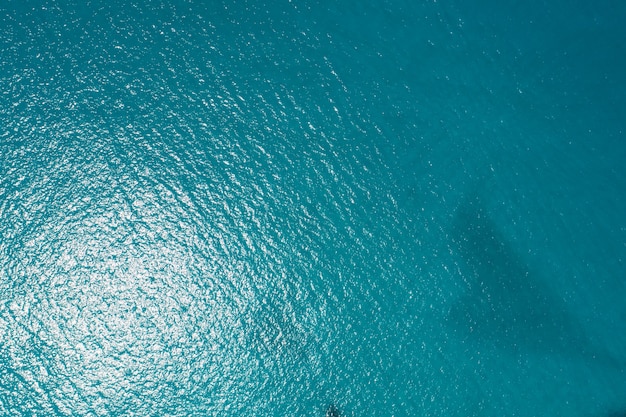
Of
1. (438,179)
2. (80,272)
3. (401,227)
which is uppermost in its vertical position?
(438,179)

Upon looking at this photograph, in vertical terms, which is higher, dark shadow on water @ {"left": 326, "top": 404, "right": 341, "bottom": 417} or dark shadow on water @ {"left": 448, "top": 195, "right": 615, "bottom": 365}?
dark shadow on water @ {"left": 448, "top": 195, "right": 615, "bottom": 365}

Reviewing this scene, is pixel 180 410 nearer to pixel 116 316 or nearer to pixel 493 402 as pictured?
pixel 116 316

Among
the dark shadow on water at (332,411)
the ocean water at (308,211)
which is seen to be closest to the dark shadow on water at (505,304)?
the ocean water at (308,211)

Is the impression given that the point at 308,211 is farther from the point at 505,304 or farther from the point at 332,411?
the point at 505,304

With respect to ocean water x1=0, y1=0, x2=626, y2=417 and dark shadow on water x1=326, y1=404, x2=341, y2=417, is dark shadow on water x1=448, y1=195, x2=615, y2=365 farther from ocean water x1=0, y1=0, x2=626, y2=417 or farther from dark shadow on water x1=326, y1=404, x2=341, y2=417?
dark shadow on water x1=326, y1=404, x2=341, y2=417

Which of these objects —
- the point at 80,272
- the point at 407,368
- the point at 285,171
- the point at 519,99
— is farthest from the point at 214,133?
the point at 519,99

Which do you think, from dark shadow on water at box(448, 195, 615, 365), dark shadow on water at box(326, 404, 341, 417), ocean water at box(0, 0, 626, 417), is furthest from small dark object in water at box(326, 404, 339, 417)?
dark shadow on water at box(448, 195, 615, 365)
